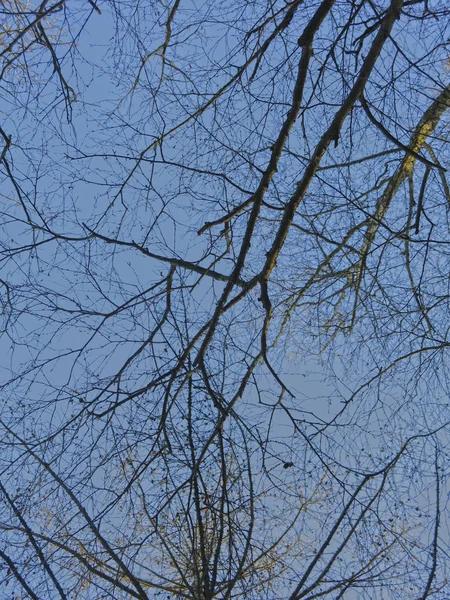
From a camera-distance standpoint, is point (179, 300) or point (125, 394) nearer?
point (125, 394)

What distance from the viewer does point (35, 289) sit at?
11.5ft

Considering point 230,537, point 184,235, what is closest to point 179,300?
point 184,235

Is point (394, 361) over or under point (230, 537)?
over

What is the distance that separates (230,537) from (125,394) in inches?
34.6

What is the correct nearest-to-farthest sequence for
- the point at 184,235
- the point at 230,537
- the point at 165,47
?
the point at 230,537, the point at 165,47, the point at 184,235

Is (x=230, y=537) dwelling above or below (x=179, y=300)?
below

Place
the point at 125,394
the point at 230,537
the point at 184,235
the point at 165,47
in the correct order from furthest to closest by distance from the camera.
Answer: the point at 184,235 < the point at 165,47 < the point at 125,394 < the point at 230,537

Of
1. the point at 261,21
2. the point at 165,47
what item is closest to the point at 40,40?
the point at 165,47

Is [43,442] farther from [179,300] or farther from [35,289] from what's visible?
[179,300]

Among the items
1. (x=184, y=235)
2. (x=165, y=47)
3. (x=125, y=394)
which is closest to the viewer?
(x=125, y=394)

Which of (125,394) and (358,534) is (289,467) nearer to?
(358,534)

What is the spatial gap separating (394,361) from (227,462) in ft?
4.63

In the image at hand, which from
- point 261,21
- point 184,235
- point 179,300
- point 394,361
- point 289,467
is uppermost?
point 261,21

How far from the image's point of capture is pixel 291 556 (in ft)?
10.6
